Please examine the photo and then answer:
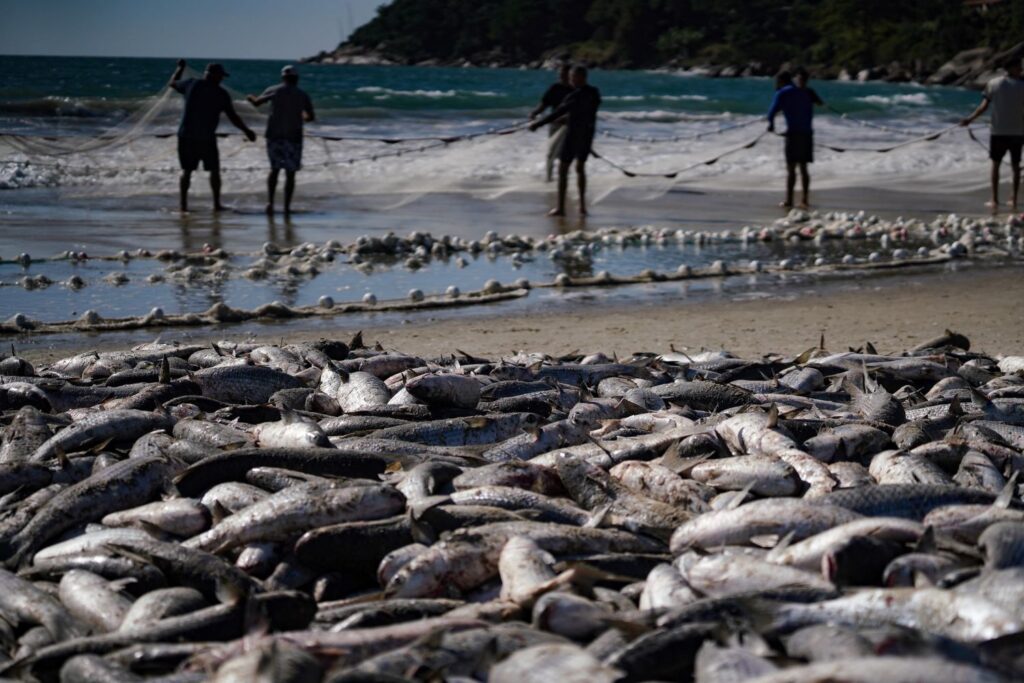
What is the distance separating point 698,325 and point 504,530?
6.76 meters

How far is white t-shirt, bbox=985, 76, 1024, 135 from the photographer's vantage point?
1914cm

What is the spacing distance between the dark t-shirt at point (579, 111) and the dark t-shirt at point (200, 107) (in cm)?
Answer: 446

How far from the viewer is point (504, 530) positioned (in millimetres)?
4980

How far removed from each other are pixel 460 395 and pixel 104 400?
2124 millimetres

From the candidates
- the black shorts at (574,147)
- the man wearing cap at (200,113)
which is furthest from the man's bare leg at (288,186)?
the black shorts at (574,147)

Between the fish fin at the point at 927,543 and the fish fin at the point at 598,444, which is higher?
the fish fin at the point at 927,543

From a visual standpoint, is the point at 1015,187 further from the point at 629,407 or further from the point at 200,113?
the point at 629,407

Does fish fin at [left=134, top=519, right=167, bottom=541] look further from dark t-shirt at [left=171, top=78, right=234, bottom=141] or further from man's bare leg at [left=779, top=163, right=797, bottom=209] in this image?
man's bare leg at [left=779, top=163, right=797, bottom=209]

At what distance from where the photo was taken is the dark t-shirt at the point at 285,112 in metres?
18.3

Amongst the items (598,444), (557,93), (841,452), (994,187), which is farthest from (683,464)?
(994,187)

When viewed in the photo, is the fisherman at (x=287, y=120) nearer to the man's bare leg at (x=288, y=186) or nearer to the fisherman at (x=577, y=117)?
the man's bare leg at (x=288, y=186)

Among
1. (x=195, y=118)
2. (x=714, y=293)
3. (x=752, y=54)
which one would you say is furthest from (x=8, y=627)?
(x=752, y=54)

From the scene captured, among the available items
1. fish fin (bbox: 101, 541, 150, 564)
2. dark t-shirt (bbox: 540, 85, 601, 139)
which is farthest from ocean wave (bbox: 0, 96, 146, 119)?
fish fin (bbox: 101, 541, 150, 564)

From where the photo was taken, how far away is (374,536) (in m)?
4.96
